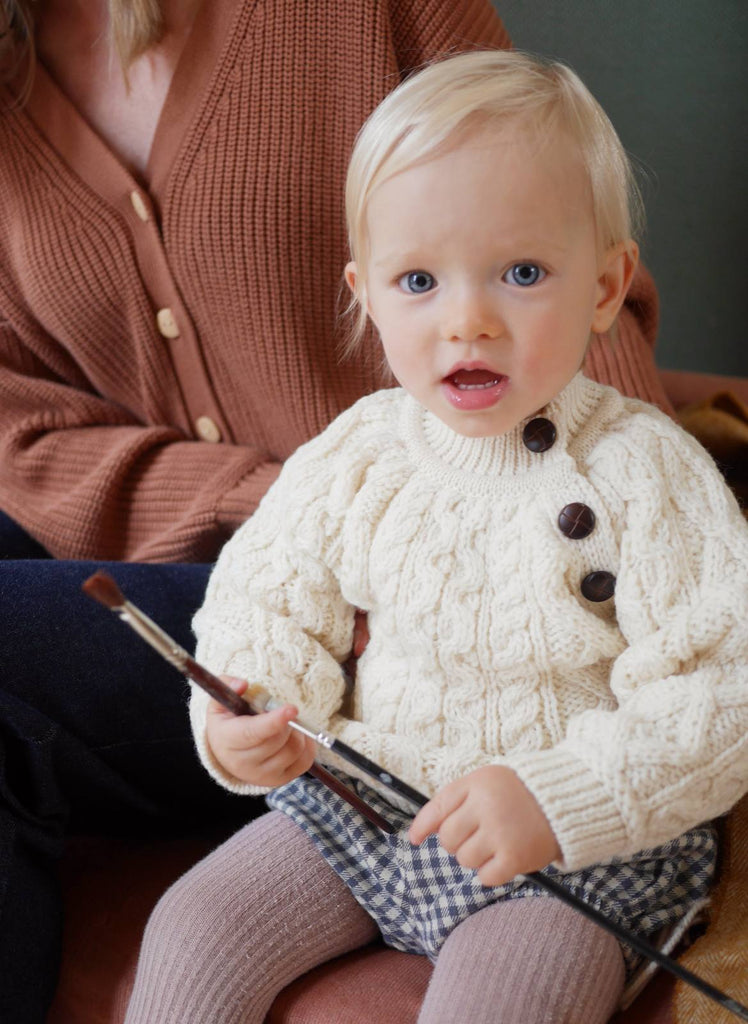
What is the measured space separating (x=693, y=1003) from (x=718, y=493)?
36cm

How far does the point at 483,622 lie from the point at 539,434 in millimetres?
151

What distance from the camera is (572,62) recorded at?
1.45 meters

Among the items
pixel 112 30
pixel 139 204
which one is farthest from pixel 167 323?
pixel 112 30

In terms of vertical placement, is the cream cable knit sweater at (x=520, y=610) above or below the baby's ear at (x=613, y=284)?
below

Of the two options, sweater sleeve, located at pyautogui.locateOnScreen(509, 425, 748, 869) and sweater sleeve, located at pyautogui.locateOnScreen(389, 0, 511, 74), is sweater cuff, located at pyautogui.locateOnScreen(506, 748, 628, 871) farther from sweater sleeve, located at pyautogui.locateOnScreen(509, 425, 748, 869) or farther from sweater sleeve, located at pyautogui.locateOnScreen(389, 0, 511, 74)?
sweater sleeve, located at pyautogui.locateOnScreen(389, 0, 511, 74)

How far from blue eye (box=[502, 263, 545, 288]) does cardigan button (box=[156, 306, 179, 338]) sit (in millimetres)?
550

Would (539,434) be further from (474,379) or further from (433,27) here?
(433,27)

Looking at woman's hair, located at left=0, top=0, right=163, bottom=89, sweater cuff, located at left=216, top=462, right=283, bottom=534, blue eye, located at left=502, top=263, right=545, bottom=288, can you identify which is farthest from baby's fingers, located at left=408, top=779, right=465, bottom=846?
woman's hair, located at left=0, top=0, right=163, bottom=89

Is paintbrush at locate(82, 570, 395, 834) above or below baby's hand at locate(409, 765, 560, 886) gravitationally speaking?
above

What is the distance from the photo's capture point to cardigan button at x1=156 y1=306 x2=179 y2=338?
1.22m

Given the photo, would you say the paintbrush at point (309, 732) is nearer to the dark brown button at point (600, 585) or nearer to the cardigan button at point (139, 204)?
the dark brown button at point (600, 585)

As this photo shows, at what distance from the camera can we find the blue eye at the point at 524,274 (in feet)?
2.52

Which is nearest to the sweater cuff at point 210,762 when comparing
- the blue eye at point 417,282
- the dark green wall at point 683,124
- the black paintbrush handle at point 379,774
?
the black paintbrush handle at point 379,774

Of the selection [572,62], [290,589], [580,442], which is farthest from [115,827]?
[572,62]
